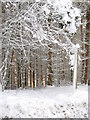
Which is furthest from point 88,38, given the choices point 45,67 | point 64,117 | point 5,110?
point 5,110

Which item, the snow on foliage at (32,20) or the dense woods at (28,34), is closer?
the snow on foliage at (32,20)

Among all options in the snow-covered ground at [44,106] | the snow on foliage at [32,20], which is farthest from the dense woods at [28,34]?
the snow-covered ground at [44,106]

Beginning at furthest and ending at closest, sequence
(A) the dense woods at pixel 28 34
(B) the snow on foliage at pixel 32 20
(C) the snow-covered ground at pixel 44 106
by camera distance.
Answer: (A) the dense woods at pixel 28 34, (B) the snow on foliage at pixel 32 20, (C) the snow-covered ground at pixel 44 106

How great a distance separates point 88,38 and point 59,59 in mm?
2486

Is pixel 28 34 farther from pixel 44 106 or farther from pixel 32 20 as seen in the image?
pixel 44 106

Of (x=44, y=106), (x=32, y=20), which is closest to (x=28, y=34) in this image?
(x=32, y=20)

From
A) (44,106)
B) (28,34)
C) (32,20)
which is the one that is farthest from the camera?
(28,34)

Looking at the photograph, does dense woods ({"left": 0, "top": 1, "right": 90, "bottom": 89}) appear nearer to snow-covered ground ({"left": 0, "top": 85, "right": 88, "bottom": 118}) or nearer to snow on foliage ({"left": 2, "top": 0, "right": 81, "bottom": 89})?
snow on foliage ({"left": 2, "top": 0, "right": 81, "bottom": 89})

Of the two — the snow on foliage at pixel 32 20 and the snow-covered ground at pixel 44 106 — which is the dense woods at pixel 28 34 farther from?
the snow-covered ground at pixel 44 106

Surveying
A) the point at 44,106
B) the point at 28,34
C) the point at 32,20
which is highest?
the point at 32,20

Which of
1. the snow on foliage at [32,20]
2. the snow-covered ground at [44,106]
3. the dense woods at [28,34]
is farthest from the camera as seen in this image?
the dense woods at [28,34]

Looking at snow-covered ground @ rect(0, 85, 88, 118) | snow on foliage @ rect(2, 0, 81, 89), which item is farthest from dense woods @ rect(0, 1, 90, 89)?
snow-covered ground @ rect(0, 85, 88, 118)

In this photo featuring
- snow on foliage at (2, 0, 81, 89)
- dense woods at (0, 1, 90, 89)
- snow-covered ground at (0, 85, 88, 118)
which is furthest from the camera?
dense woods at (0, 1, 90, 89)

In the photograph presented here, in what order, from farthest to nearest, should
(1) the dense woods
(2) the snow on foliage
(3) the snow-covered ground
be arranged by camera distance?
(1) the dense woods
(2) the snow on foliage
(3) the snow-covered ground
